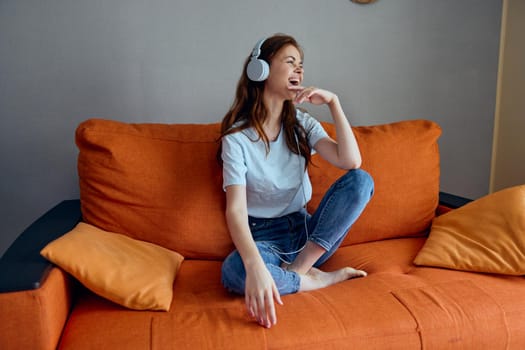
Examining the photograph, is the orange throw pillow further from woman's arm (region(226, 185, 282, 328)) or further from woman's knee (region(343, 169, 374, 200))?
woman's arm (region(226, 185, 282, 328))

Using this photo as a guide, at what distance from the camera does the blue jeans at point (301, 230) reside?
1411 mm

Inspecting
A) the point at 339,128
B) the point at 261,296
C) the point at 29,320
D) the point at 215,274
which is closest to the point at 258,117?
the point at 339,128

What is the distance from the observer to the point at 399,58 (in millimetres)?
2318

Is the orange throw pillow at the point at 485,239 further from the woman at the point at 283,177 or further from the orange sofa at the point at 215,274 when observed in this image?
the woman at the point at 283,177

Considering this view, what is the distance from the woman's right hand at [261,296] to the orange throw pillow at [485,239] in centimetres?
58

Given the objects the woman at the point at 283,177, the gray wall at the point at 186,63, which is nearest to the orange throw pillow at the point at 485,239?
the woman at the point at 283,177

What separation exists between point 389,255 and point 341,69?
92 centimetres

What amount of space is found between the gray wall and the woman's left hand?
64 cm

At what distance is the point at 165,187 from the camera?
1.67 m

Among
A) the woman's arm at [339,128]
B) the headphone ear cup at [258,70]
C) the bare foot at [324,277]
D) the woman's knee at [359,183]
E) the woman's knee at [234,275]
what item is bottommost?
the bare foot at [324,277]

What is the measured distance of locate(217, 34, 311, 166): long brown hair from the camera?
1638 millimetres

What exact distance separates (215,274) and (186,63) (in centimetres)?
93

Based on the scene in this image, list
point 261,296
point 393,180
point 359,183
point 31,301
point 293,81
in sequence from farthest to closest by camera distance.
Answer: point 393,180 < point 293,81 < point 359,183 < point 261,296 < point 31,301

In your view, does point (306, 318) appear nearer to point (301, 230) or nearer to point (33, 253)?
point (301, 230)
